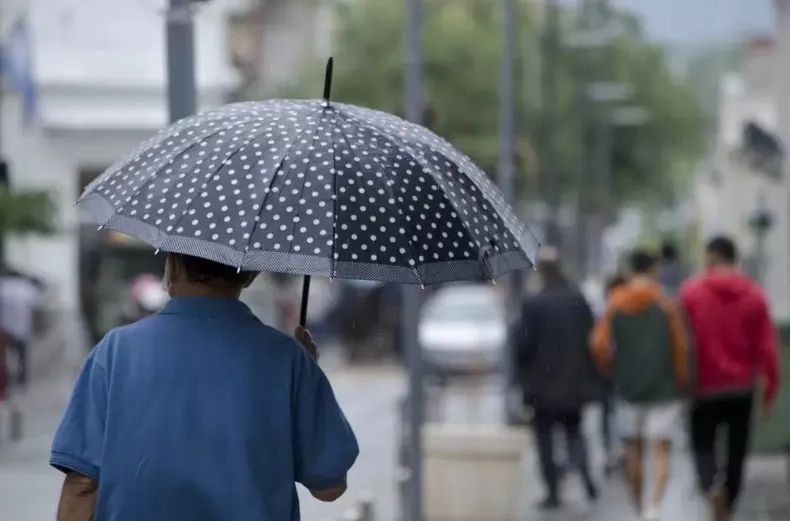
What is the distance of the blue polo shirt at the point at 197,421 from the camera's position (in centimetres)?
424

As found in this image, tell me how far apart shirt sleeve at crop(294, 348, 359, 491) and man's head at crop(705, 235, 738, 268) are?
25.1 ft

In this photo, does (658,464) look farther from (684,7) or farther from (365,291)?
(684,7)

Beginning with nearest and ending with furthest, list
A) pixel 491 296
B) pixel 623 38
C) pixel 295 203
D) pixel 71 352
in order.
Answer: pixel 295 203, pixel 71 352, pixel 491 296, pixel 623 38

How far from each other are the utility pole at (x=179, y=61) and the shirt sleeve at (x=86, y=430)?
Answer: 2.85m

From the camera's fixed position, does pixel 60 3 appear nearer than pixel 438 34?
Yes

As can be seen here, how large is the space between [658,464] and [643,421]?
0.38m

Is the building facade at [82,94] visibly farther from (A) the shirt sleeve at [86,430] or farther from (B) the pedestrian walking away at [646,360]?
(A) the shirt sleeve at [86,430]

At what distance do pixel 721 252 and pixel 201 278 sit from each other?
7.73 metres

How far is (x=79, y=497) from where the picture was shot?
14.2ft

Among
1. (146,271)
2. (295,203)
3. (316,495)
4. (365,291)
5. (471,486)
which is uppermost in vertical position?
(295,203)

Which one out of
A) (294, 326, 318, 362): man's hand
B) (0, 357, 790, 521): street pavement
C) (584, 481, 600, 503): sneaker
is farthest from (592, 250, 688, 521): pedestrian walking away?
(294, 326, 318, 362): man's hand

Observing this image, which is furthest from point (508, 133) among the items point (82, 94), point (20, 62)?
point (82, 94)

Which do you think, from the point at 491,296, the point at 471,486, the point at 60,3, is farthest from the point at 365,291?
the point at 471,486

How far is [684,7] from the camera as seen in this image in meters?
56.4
